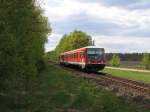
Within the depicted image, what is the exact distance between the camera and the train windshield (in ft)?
170

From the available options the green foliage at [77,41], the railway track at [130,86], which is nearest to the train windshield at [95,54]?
the railway track at [130,86]

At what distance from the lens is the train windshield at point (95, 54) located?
5178cm

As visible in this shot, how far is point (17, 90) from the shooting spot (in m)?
25.5

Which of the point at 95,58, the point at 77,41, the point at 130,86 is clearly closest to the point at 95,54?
the point at 95,58

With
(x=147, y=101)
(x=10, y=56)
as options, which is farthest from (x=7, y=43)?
(x=147, y=101)

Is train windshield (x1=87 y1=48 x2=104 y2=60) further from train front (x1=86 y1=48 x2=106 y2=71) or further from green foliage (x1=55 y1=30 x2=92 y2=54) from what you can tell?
green foliage (x1=55 y1=30 x2=92 y2=54)

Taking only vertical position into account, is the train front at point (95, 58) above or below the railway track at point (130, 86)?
above

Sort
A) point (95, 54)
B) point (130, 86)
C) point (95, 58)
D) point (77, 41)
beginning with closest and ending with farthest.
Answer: point (130, 86), point (95, 58), point (95, 54), point (77, 41)

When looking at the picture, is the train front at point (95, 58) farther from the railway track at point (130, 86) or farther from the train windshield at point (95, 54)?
the railway track at point (130, 86)

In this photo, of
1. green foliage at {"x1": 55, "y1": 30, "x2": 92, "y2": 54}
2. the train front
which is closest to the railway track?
the train front

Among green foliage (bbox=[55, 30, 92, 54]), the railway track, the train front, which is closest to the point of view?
the railway track

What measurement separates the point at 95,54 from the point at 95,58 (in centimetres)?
47

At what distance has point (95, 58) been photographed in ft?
171

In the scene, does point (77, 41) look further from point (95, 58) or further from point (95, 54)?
point (95, 58)
